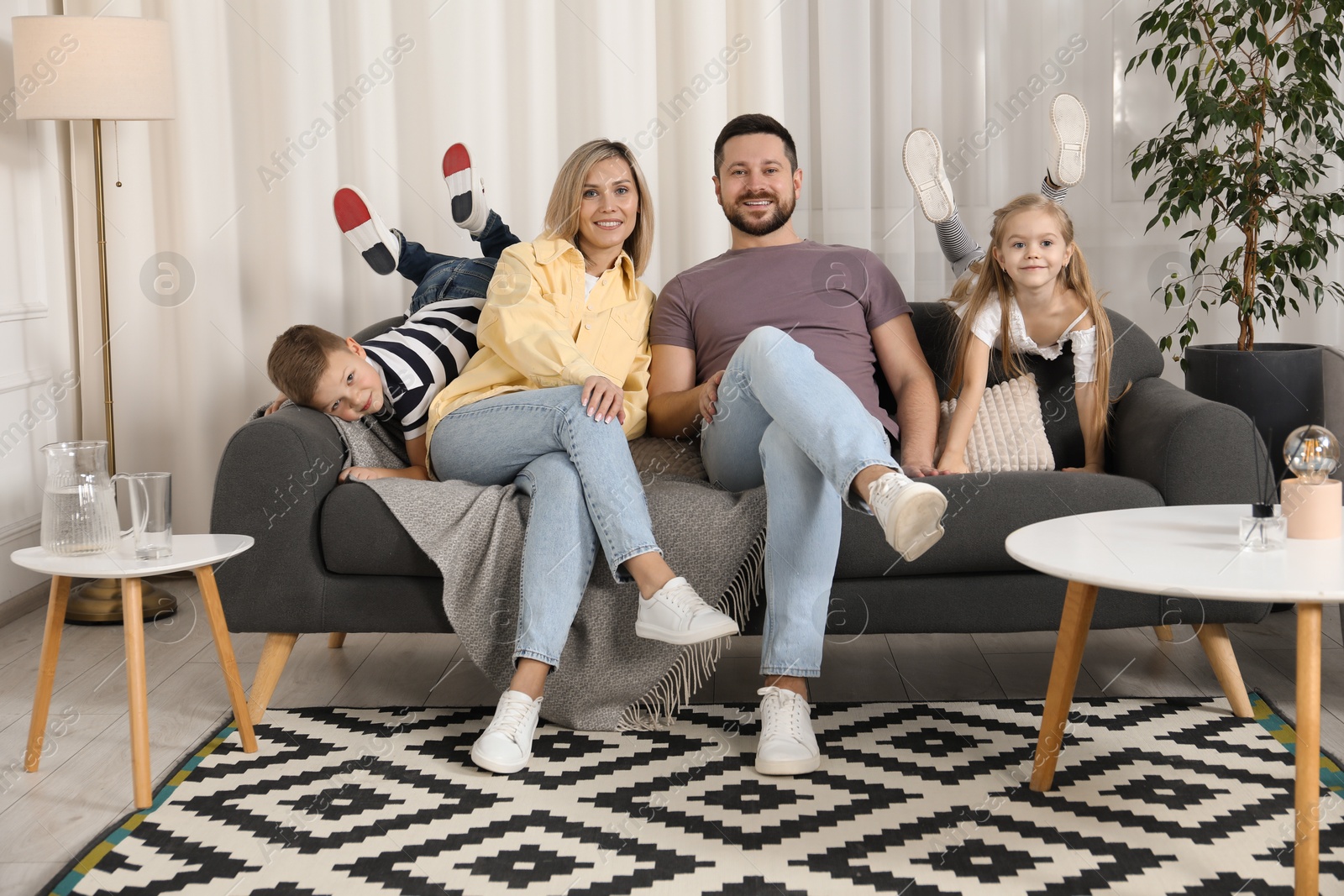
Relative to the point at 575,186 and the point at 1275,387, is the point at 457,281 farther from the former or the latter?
the point at 1275,387

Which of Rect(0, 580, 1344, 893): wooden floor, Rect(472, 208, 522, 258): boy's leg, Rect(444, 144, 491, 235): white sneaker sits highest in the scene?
Rect(444, 144, 491, 235): white sneaker

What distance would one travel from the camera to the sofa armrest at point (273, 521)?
1975 mm

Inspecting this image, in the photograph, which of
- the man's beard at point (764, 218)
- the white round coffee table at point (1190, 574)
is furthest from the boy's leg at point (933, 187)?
the white round coffee table at point (1190, 574)

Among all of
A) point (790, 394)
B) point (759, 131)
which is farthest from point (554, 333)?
point (759, 131)

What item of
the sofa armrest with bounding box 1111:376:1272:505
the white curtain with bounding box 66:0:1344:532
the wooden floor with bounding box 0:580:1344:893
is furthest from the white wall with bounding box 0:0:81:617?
the sofa armrest with bounding box 1111:376:1272:505

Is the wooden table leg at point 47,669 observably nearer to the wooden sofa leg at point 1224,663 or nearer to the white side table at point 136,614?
the white side table at point 136,614

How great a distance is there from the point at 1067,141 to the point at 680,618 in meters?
1.40

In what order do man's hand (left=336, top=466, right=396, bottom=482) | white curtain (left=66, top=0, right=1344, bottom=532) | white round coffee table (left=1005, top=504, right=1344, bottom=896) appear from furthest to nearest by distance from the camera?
white curtain (left=66, top=0, right=1344, bottom=532)
man's hand (left=336, top=466, right=396, bottom=482)
white round coffee table (left=1005, top=504, right=1344, bottom=896)

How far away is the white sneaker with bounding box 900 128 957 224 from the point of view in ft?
8.30

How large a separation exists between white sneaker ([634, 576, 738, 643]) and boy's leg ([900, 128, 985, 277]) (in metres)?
1.12

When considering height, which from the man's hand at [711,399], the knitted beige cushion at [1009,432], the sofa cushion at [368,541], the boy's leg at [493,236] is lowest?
the sofa cushion at [368,541]

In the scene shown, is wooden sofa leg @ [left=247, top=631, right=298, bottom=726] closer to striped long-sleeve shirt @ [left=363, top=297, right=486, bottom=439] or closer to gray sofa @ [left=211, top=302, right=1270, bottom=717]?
gray sofa @ [left=211, top=302, right=1270, bottom=717]

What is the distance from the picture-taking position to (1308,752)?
1318mm

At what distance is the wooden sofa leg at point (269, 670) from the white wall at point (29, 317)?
3.59ft
